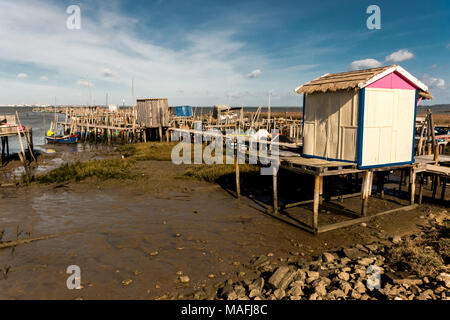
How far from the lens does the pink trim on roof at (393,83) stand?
10.2 m

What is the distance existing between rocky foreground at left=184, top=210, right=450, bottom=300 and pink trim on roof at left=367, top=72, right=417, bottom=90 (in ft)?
17.2

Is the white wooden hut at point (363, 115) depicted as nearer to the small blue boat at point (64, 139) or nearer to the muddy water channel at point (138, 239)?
the muddy water channel at point (138, 239)

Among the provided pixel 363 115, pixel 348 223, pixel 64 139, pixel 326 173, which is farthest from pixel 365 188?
pixel 64 139

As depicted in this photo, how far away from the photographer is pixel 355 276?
714cm

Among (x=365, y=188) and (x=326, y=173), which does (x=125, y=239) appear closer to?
(x=326, y=173)

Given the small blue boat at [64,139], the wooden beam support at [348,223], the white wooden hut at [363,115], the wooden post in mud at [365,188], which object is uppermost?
the white wooden hut at [363,115]

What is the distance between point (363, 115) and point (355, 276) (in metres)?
5.36

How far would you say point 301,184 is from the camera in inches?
643

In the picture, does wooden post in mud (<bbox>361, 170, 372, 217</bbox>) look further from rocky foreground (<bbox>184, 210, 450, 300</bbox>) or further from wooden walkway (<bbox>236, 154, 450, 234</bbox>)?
rocky foreground (<bbox>184, 210, 450, 300</bbox>)

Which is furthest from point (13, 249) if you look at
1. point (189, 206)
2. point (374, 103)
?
point (374, 103)

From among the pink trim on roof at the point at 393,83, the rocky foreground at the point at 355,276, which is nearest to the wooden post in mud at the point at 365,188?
the rocky foreground at the point at 355,276

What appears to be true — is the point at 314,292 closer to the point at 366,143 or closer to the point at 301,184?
the point at 366,143

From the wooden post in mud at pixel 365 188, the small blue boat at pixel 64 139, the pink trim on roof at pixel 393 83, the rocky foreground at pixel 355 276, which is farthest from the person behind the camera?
the small blue boat at pixel 64 139
